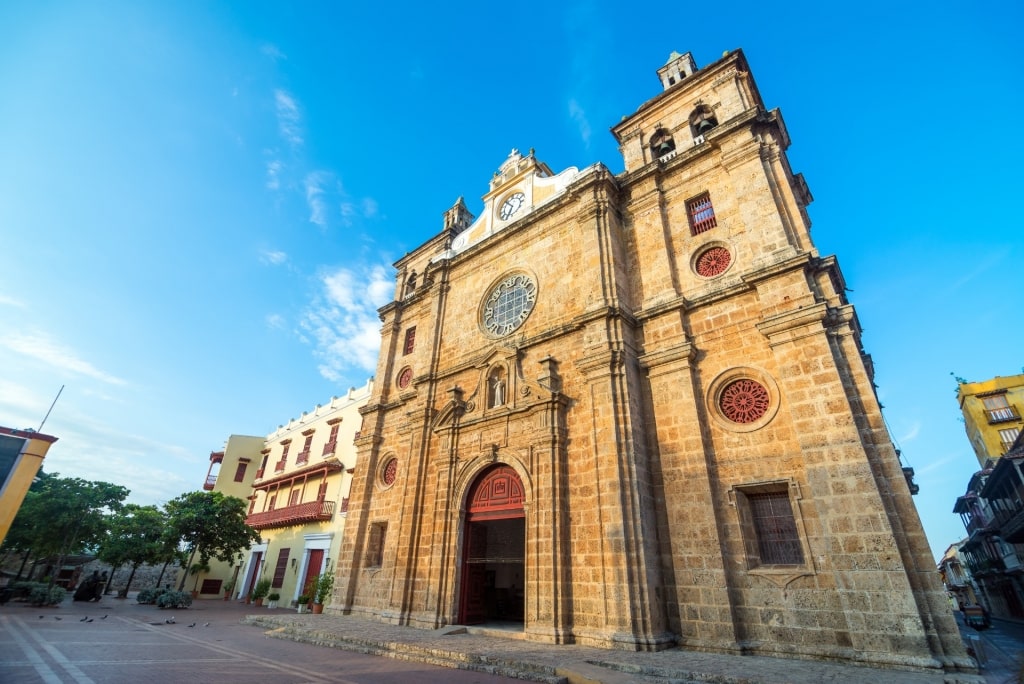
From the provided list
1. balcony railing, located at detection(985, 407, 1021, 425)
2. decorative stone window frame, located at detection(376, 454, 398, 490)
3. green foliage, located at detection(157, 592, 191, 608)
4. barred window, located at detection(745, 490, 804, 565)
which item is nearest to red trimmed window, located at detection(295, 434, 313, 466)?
green foliage, located at detection(157, 592, 191, 608)

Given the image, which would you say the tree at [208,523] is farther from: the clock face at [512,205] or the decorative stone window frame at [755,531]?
the decorative stone window frame at [755,531]

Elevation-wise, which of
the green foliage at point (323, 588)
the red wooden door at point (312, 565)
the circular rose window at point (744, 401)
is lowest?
the green foliage at point (323, 588)

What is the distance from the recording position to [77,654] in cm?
783

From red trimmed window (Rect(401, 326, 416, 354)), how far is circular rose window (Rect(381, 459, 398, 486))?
4710 mm

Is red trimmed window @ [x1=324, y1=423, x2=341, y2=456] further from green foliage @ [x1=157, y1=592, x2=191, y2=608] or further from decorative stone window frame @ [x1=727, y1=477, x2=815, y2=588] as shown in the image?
decorative stone window frame @ [x1=727, y1=477, x2=815, y2=588]

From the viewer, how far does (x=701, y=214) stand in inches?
508

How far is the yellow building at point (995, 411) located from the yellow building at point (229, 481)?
48.6 metres

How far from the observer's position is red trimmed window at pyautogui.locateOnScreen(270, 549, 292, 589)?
23.5 metres

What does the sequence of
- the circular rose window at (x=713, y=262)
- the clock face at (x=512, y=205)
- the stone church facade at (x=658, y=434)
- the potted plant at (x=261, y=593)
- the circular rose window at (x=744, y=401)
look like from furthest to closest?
the potted plant at (x=261, y=593) < the clock face at (x=512, y=205) < the circular rose window at (x=713, y=262) < the circular rose window at (x=744, y=401) < the stone church facade at (x=658, y=434)

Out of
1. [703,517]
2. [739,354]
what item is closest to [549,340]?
[739,354]

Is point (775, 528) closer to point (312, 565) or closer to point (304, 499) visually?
point (312, 565)

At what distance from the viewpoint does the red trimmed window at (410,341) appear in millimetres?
19188

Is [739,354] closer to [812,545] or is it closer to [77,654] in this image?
[812,545]

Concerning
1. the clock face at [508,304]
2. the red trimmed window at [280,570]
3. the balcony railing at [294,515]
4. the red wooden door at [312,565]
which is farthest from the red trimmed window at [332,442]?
the clock face at [508,304]
